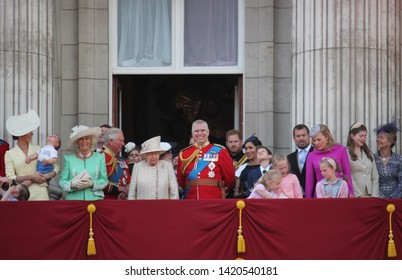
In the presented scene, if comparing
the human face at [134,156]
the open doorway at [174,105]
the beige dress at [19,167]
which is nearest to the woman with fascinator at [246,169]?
the human face at [134,156]

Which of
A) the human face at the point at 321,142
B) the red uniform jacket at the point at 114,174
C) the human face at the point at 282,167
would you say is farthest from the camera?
the red uniform jacket at the point at 114,174

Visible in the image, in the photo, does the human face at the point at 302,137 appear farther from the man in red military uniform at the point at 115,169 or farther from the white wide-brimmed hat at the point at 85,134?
the white wide-brimmed hat at the point at 85,134

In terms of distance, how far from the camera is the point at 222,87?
24.9 metres

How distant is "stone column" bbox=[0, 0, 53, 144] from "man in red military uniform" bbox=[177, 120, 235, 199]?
3.20 meters

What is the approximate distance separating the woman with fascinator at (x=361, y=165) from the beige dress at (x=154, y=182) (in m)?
2.60

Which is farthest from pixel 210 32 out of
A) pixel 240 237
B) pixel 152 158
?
pixel 240 237

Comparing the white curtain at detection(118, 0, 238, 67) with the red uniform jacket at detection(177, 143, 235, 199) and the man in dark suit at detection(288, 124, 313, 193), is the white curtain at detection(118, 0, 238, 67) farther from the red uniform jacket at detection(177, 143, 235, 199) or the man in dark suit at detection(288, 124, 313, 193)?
the red uniform jacket at detection(177, 143, 235, 199)

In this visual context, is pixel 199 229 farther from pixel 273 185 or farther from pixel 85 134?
pixel 85 134

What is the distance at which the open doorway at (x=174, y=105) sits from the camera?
24828mm

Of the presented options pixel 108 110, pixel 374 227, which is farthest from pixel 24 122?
pixel 374 227

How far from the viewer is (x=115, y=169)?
776 inches

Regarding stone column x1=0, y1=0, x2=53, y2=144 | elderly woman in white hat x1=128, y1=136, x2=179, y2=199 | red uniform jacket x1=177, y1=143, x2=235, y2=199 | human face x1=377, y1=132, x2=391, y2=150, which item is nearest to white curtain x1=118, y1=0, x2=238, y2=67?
stone column x1=0, y1=0, x2=53, y2=144

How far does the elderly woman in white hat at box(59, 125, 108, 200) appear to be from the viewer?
19.0 m

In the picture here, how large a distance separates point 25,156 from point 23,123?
0.60 m
